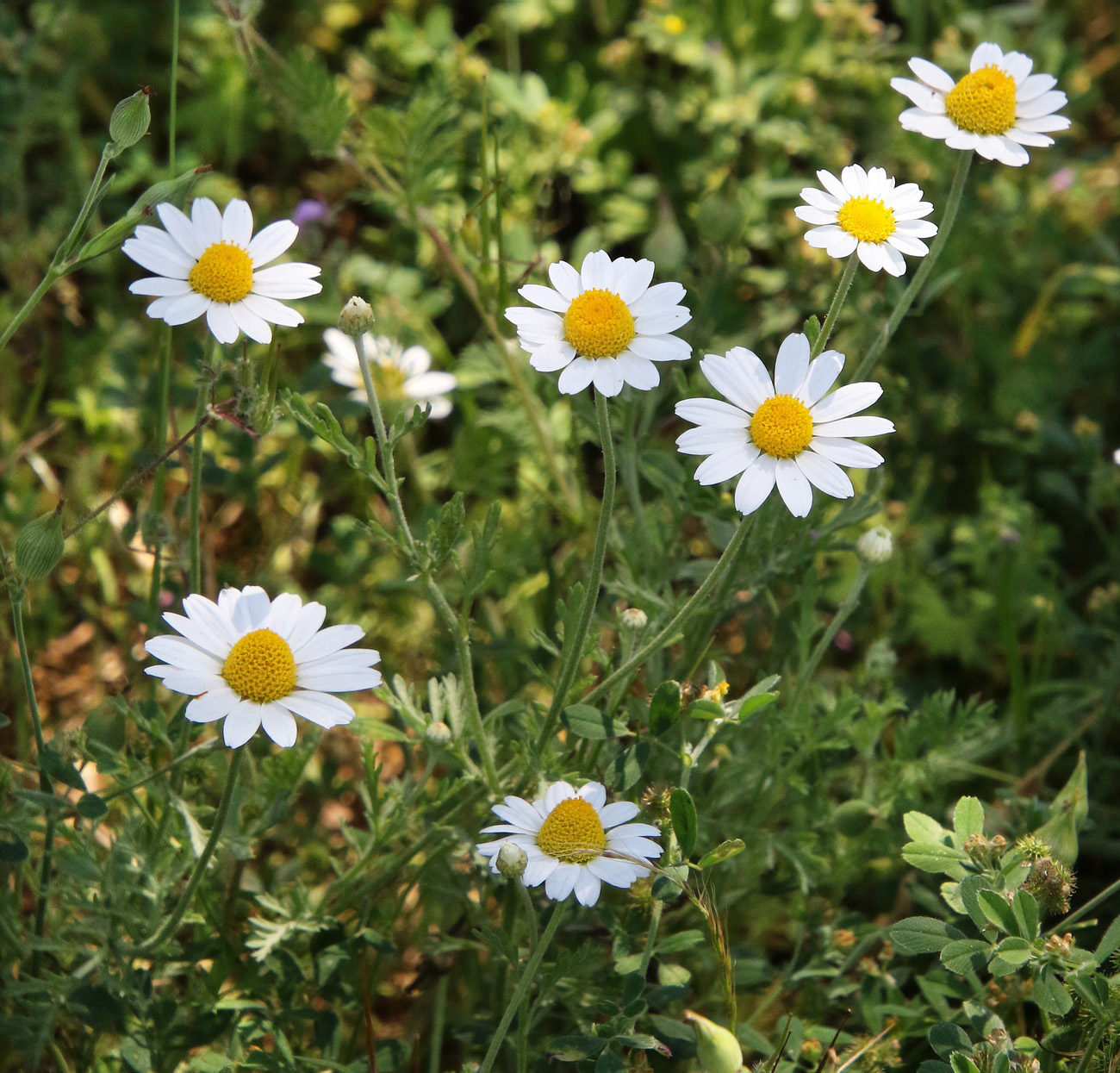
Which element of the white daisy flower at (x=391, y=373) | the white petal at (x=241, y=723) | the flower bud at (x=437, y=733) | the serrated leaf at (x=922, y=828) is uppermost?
the white daisy flower at (x=391, y=373)

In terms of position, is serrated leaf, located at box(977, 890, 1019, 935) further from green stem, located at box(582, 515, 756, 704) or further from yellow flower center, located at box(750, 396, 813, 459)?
yellow flower center, located at box(750, 396, 813, 459)

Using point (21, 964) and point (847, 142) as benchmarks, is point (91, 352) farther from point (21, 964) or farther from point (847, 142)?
point (847, 142)

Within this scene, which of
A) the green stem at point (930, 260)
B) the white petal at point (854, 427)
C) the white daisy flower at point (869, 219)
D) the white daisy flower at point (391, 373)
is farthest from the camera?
the white daisy flower at point (391, 373)

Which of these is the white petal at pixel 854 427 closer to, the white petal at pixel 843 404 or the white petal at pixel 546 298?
the white petal at pixel 843 404

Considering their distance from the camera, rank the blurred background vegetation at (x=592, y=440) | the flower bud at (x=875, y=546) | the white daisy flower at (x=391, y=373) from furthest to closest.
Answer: the white daisy flower at (x=391, y=373), the blurred background vegetation at (x=592, y=440), the flower bud at (x=875, y=546)

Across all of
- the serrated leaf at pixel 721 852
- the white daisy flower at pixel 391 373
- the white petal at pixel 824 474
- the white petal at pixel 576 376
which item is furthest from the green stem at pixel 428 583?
the white daisy flower at pixel 391 373

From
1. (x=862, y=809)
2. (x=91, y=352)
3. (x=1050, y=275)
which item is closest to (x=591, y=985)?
(x=862, y=809)

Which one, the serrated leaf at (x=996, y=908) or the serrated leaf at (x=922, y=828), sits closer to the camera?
the serrated leaf at (x=996, y=908)
